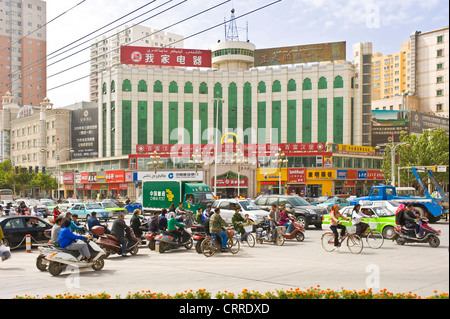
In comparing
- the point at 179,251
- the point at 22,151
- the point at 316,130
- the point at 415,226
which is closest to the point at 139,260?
the point at 179,251

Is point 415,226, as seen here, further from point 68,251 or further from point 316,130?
point 316,130

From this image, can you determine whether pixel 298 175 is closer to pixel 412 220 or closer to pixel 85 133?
pixel 85 133

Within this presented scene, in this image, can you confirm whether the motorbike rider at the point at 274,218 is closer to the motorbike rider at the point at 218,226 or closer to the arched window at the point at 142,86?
the motorbike rider at the point at 218,226

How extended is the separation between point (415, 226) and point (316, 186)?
51.3 m

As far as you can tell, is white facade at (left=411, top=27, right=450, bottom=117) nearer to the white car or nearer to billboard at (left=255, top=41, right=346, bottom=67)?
billboard at (left=255, top=41, right=346, bottom=67)

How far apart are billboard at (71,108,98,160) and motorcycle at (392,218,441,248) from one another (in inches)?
3025

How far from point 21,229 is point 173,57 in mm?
68426

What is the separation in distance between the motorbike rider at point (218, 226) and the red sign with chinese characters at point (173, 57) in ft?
229

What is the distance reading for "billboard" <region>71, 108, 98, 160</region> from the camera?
88.2m

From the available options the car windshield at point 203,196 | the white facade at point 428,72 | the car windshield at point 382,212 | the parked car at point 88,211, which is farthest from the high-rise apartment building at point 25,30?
the white facade at point 428,72

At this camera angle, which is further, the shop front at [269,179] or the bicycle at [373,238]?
the shop front at [269,179]

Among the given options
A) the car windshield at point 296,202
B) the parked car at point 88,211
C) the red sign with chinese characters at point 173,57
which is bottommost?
the parked car at point 88,211

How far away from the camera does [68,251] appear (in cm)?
1238

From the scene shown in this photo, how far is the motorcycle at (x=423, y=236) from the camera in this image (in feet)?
55.4
